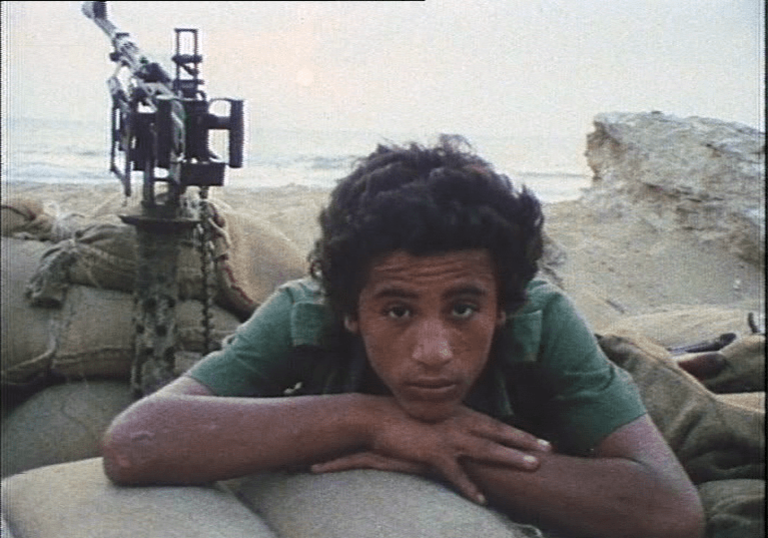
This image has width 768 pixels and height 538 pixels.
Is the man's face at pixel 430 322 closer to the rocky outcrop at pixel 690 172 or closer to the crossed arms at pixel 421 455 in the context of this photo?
the crossed arms at pixel 421 455

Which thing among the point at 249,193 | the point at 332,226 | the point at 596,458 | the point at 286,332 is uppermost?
the point at 332,226

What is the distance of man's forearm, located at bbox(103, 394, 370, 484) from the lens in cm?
195

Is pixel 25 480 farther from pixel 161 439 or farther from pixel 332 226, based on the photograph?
pixel 332 226

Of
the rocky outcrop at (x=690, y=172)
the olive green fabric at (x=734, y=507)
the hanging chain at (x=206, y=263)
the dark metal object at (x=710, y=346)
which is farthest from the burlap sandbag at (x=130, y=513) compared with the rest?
the rocky outcrop at (x=690, y=172)

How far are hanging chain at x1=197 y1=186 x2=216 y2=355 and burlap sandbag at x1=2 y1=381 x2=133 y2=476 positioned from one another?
1.02 feet

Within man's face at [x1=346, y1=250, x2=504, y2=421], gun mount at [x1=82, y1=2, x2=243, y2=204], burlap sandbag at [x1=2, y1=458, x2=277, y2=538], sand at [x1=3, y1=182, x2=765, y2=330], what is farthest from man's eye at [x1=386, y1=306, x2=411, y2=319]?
sand at [x1=3, y1=182, x2=765, y2=330]

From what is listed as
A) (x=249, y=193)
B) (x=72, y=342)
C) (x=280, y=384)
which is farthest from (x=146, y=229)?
(x=249, y=193)

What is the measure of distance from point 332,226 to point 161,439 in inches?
16.9

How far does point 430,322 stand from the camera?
1.79 metres

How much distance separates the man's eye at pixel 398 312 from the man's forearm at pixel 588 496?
275mm

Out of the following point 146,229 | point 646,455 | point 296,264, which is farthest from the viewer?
point 296,264

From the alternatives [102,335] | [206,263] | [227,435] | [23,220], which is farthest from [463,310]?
[23,220]

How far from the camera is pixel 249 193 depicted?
11078mm

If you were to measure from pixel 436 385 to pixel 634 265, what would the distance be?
502 cm
